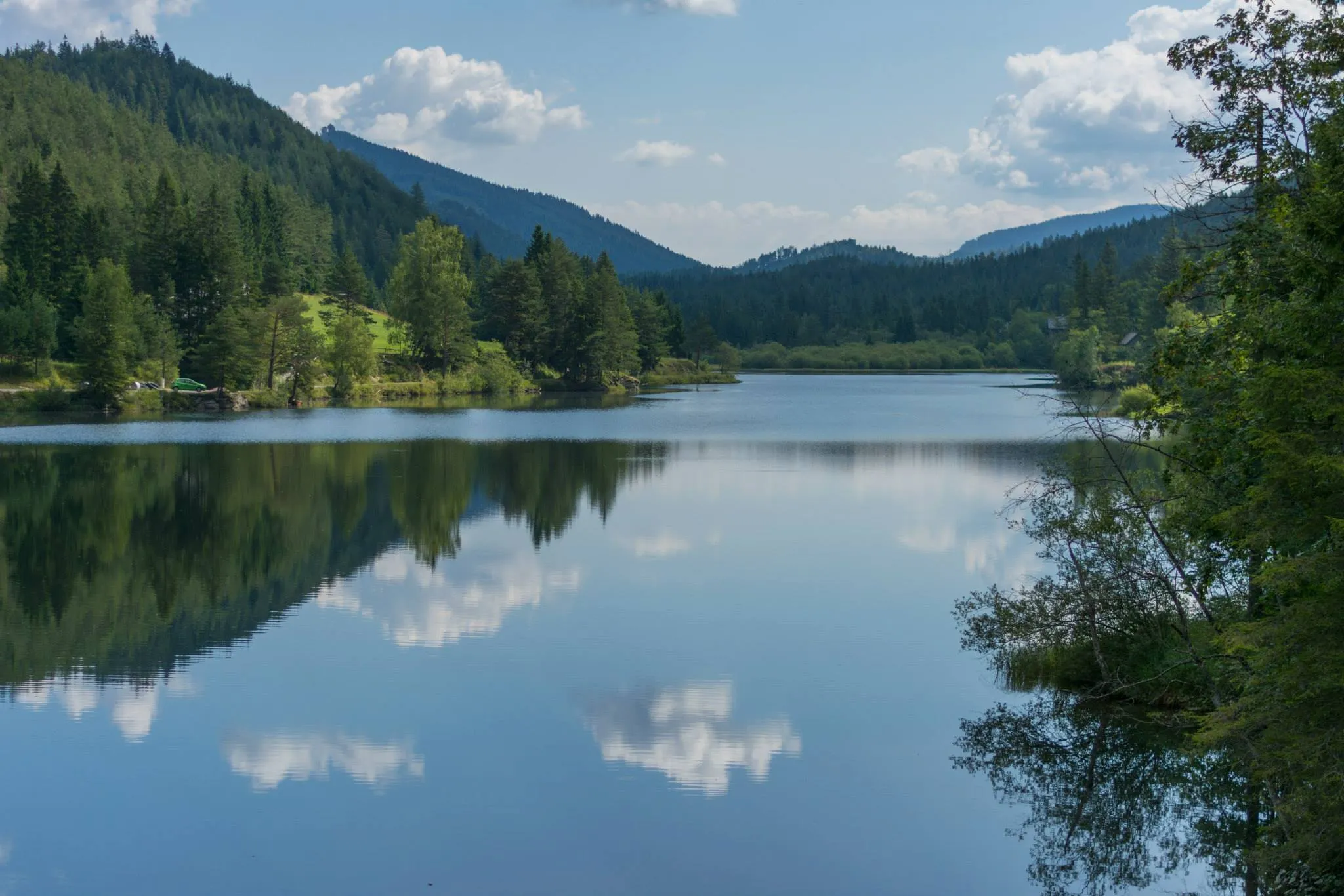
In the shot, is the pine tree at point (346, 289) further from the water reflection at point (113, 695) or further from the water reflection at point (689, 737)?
the water reflection at point (689, 737)

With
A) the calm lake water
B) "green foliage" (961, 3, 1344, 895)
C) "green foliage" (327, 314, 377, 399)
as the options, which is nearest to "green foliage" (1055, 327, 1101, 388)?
"green foliage" (327, 314, 377, 399)

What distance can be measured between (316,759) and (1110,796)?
8712mm

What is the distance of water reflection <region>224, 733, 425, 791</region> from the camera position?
518 inches

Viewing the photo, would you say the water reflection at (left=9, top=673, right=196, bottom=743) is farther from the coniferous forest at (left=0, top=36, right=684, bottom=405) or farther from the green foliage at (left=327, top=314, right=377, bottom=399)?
the green foliage at (left=327, top=314, right=377, bottom=399)

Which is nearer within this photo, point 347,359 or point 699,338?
point 347,359

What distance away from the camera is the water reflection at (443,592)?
20.1 metres

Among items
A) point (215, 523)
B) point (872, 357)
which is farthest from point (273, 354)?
point (872, 357)

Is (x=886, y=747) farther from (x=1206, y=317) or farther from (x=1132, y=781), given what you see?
(x=1206, y=317)

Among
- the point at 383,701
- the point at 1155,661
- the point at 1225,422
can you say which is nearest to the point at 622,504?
the point at 383,701

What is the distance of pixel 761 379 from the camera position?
14350 centimetres

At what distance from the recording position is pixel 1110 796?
13156 millimetres

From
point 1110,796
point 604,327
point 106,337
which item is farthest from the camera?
point 604,327

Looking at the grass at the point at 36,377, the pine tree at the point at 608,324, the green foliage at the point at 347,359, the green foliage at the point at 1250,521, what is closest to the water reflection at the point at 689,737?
the green foliage at the point at 1250,521

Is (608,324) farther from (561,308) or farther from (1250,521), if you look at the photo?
(1250,521)
